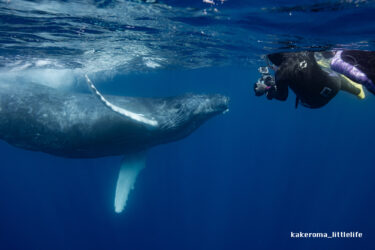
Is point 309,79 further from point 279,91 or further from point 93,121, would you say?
point 93,121

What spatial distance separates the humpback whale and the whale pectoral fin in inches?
1.4

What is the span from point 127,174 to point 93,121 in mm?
2684

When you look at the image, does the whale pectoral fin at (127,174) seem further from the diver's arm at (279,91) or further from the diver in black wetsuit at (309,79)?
the diver in black wetsuit at (309,79)

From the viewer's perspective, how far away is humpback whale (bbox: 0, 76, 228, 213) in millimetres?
8609

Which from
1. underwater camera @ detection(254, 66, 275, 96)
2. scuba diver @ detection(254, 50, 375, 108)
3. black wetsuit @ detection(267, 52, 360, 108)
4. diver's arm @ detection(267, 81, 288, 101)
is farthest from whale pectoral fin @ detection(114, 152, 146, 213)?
black wetsuit @ detection(267, 52, 360, 108)

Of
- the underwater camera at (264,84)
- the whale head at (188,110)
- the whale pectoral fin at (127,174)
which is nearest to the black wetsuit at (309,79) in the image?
the underwater camera at (264,84)

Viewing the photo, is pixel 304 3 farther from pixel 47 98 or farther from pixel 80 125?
pixel 47 98

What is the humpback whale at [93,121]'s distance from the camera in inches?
339

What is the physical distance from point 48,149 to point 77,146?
127cm

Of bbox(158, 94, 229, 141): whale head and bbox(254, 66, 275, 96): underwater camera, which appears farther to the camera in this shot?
bbox(158, 94, 229, 141): whale head

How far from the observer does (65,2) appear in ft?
25.0

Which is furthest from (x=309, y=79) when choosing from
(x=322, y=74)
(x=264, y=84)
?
(x=264, y=84)

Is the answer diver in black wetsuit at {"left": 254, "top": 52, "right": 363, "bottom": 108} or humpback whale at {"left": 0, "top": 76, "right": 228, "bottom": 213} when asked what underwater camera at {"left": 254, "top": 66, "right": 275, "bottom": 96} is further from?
humpback whale at {"left": 0, "top": 76, "right": 228, "bottom": 213}

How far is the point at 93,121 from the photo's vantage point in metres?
8.53
